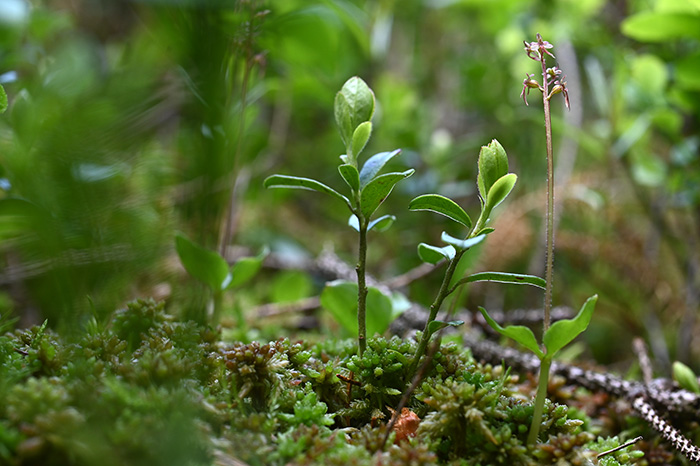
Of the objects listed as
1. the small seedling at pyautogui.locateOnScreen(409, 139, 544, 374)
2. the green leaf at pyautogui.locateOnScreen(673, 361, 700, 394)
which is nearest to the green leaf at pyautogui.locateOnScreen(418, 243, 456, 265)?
the small seedling at pyautogui.locateOnScreen(409, 139, 544, 374)

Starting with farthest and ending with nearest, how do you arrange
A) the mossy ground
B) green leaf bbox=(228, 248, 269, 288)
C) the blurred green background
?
green leaf bbox=(228, 248, 269, 288) < the blurred green background < the mossy ground

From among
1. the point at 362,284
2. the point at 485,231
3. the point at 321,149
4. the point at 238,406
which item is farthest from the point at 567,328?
the point at 321,149

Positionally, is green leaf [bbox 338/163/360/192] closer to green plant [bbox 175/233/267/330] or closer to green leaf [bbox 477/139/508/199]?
green leaf [bbox 477/139/508/199]

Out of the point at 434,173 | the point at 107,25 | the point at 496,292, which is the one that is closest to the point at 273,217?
the point at 434,173

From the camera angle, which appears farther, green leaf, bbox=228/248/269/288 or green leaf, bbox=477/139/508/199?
green leaf, bbox=228/248/269/288

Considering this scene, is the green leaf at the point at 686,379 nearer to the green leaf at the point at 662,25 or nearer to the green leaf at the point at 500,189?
the green leaf at the point at 500,189

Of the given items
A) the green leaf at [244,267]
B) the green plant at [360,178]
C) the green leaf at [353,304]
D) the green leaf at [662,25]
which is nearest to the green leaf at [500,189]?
the green plant at [360,178]

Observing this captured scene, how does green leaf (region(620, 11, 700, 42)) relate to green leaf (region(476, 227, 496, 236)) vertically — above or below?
above
